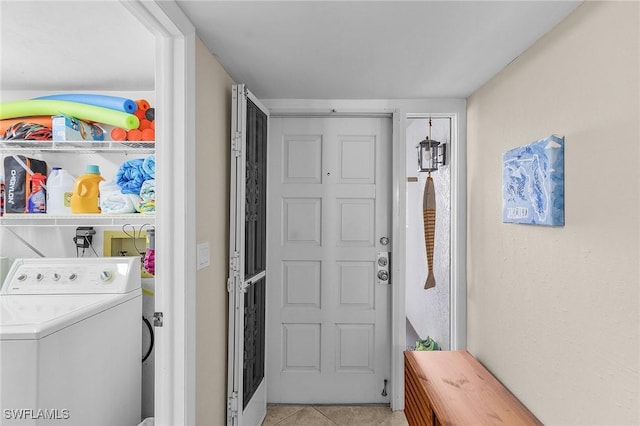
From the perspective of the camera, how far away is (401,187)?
→ 8.62 feet

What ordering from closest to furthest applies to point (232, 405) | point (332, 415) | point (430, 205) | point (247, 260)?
point (232, 405) → point (247, 260) → point (332, 415) → point (430, 205)

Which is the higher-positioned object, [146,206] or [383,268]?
[146,206]

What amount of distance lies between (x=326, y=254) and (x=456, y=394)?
4.13 ft

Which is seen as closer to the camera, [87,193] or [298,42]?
A: [298,42]

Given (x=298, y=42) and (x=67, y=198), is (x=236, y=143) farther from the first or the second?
(x=67, y=198)

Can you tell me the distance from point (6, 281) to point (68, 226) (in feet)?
1.41

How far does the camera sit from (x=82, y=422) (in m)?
1.63

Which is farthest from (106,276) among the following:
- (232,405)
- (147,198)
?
(232,405)

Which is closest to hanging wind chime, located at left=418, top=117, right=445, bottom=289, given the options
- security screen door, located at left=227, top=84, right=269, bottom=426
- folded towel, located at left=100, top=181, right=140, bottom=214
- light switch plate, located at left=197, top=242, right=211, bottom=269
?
security screen door, located at left=227, top=84, right=269, bottom=426

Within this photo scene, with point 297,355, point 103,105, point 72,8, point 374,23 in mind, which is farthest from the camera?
point 297,355

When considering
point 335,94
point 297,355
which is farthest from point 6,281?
point 335,94

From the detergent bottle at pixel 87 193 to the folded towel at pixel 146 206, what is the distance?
287mm

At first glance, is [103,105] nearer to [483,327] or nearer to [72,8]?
[72,8]

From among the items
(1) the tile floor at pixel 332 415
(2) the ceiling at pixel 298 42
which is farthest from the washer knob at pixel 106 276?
(1) the tile floor at pixel 332 415
